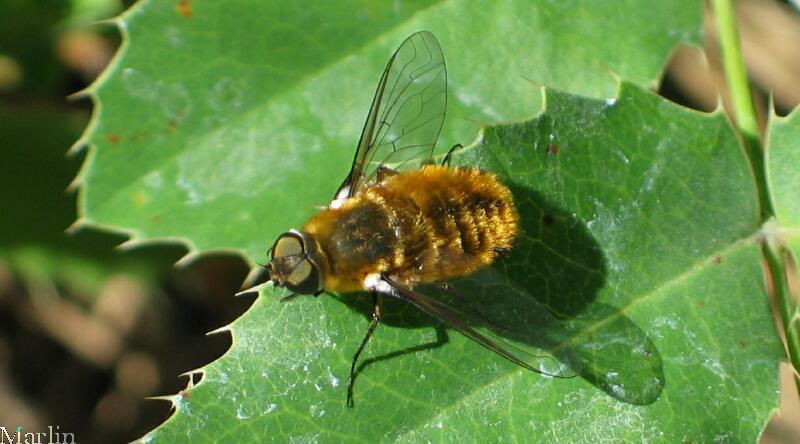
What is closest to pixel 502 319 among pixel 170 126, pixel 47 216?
pixel 170 126

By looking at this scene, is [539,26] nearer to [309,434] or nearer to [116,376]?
[309,434]

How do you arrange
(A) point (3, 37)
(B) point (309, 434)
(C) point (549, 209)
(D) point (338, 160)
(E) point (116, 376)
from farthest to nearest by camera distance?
(E) point (116, 376) → (A) point (3, 37) → (D) point (338, 160) → (C) point (549, 209) → (B) point (309, 434)

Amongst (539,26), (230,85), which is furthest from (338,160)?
(539,26)

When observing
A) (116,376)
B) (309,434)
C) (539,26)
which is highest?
(539,26)

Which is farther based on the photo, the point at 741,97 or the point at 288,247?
the point at 741,97

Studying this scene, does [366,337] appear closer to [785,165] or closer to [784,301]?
[784,301]

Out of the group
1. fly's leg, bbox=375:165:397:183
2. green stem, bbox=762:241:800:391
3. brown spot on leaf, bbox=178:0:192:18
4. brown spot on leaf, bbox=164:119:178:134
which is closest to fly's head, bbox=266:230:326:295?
fly's leg, bbox=375:165:397:183
